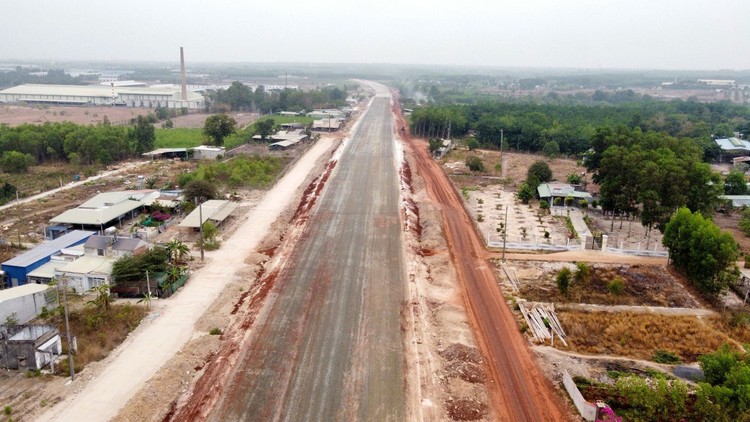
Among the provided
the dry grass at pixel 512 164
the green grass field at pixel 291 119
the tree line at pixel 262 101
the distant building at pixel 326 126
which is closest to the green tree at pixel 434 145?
the dry grass at pixel 512 164

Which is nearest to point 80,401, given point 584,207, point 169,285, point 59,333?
point 59,333

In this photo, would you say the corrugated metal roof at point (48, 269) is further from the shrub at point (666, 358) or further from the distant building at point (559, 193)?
the distant building at point (559, 193)

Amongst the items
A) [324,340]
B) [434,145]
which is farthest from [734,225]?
[434,145]

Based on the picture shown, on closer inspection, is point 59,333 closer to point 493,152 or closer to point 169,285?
point 169,285

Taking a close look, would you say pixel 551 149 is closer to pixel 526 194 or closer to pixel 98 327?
pixel 526 194

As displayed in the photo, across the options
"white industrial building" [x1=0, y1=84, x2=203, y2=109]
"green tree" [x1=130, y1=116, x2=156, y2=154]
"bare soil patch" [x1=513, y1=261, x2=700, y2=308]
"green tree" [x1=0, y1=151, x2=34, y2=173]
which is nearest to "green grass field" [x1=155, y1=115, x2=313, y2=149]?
"green tree" [x1=130, y1=116, x2=156, y2=154]
